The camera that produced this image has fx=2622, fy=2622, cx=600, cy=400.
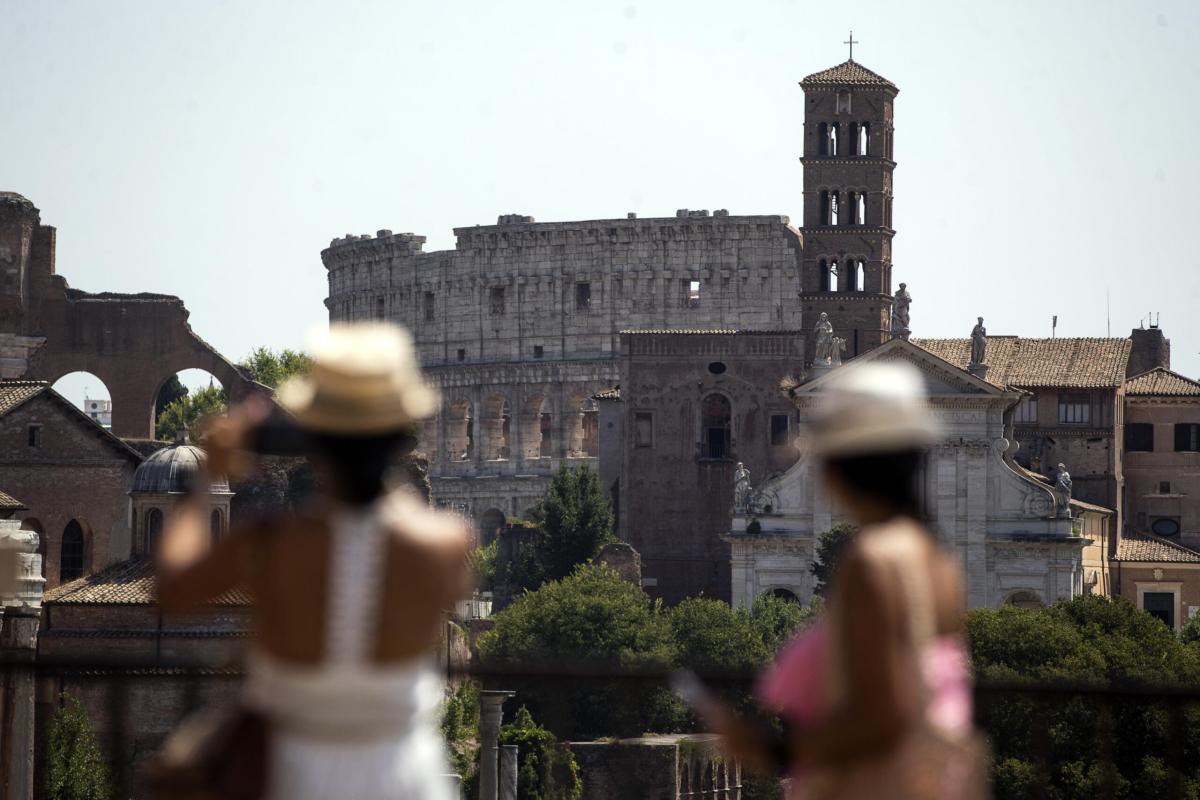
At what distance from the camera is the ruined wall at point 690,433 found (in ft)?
233

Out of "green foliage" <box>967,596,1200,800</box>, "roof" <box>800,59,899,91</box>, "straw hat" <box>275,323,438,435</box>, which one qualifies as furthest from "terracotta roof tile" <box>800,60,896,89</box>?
"straw hat" <box>275,323,438,435</box>

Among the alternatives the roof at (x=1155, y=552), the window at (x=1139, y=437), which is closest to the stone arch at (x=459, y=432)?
the window at (x=1139, y=437)

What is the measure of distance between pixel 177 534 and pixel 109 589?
44.3m

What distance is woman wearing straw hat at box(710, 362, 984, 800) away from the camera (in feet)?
17.1

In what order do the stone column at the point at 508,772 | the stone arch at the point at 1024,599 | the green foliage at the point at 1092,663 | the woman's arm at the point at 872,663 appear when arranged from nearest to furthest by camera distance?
1. the woman's arm at the point at 872,663
2. the green foliage at the point at 1092,663
3. the stone column at the point at 508,772
4. the stone arch at the point at 1024,599

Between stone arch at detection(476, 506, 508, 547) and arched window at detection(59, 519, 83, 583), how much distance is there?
37.3 metres

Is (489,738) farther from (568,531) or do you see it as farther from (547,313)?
(547,313)

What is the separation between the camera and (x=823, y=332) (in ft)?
222

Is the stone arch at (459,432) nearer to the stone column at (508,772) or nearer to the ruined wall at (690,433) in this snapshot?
the ruined wall at (690,433)

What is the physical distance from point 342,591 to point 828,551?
59.1 metres

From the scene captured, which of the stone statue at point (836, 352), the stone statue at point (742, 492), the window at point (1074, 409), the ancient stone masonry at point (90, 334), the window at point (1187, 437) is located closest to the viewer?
the stone statue at point (742, 492)

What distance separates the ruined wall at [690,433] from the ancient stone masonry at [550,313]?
76.4 ft

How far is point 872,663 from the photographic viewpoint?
5.19 metres

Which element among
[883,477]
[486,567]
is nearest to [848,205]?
[486,567]
